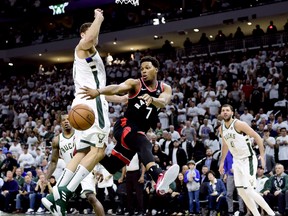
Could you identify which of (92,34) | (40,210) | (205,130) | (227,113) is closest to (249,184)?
→ (227,113)

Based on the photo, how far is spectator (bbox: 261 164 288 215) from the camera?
13.4m

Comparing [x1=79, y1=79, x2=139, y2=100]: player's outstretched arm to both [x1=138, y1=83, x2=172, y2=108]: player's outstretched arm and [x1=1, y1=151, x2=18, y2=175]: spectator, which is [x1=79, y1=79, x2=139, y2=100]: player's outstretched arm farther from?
[x1=1, y1=151, x2=18, y2=175]: spectator

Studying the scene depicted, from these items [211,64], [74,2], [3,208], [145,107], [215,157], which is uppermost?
[74,2]

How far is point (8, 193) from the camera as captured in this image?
17.9m

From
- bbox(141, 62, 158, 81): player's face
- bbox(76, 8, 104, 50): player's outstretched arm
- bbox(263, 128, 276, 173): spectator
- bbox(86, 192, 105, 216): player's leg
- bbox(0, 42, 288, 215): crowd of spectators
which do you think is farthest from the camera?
bbox(0, 42, 288, 215): crowd of spectators

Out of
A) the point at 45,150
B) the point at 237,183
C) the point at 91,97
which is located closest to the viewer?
the point at 91,97

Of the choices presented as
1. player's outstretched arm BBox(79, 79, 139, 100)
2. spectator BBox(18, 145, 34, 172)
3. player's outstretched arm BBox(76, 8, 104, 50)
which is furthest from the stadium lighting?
player's outstretched arm BBox(76, 8, 104, 50)

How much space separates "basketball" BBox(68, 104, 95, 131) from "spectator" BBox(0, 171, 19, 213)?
36.3 feet

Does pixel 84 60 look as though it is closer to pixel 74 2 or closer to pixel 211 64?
pixel 211 64

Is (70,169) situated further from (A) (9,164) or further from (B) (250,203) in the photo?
(A) (9,164)

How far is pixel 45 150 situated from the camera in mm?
19688

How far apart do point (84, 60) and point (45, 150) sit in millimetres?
12416

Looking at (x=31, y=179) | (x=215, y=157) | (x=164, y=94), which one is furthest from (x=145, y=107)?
(x=31, y=179)

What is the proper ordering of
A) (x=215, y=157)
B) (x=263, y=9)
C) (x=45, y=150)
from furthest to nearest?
(x=263, y=9) → (x=45, y=150) → (x=215, y=157)
